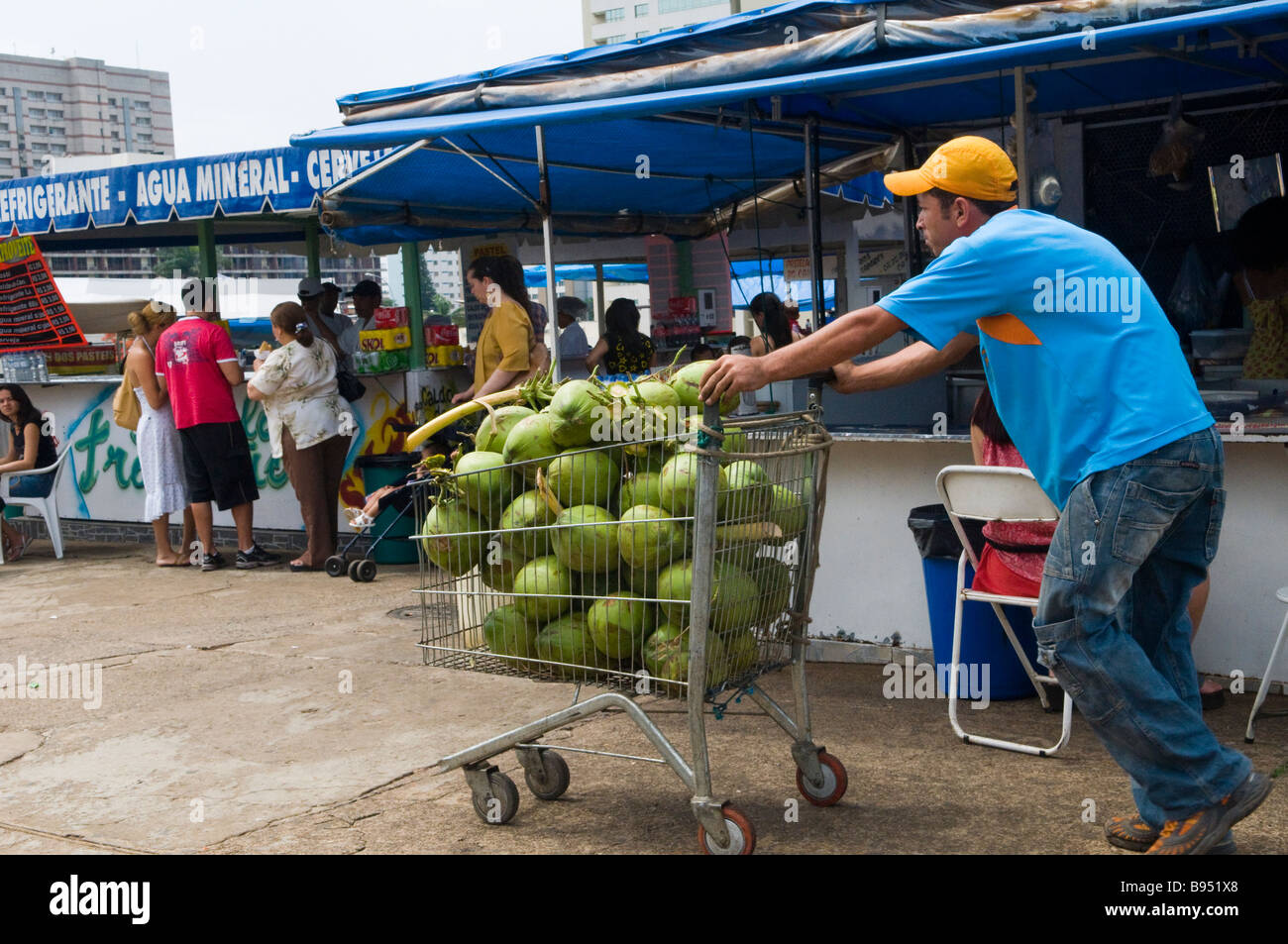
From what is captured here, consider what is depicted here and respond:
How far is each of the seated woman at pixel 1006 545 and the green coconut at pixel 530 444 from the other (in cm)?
169

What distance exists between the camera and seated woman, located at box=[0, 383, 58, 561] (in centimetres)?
1047

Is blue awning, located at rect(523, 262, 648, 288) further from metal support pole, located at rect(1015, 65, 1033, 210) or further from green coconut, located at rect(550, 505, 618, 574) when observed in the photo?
green coconut, located at rect(550, 505, 618, 574)

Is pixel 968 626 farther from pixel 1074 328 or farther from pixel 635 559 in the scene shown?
pixel 1074 328

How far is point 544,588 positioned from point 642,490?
43cm

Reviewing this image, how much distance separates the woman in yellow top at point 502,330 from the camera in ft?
26.1

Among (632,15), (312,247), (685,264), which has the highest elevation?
(632,15)

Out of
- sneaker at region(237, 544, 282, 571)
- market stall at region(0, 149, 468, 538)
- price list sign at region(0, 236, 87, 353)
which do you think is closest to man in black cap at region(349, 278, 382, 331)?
market stall at region(0, 149, 468, 538)

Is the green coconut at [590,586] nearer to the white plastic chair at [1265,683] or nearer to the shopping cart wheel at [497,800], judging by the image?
the shopping cart wheel at [497,800]

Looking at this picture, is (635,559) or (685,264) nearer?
(635,559)

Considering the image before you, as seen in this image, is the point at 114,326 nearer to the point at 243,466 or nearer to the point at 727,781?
the point at 243,466

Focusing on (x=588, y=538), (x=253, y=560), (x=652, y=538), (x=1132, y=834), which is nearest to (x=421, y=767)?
(x=588, y=538)

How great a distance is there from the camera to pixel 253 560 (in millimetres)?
9633

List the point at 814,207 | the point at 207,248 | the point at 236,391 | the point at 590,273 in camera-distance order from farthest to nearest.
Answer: the point at 590,273
the point at 207,248
the point at 236,391
the point at 814,207

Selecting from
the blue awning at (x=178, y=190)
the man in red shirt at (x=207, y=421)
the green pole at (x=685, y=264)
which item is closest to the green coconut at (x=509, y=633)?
the blue awning at (x=178, y=190)
